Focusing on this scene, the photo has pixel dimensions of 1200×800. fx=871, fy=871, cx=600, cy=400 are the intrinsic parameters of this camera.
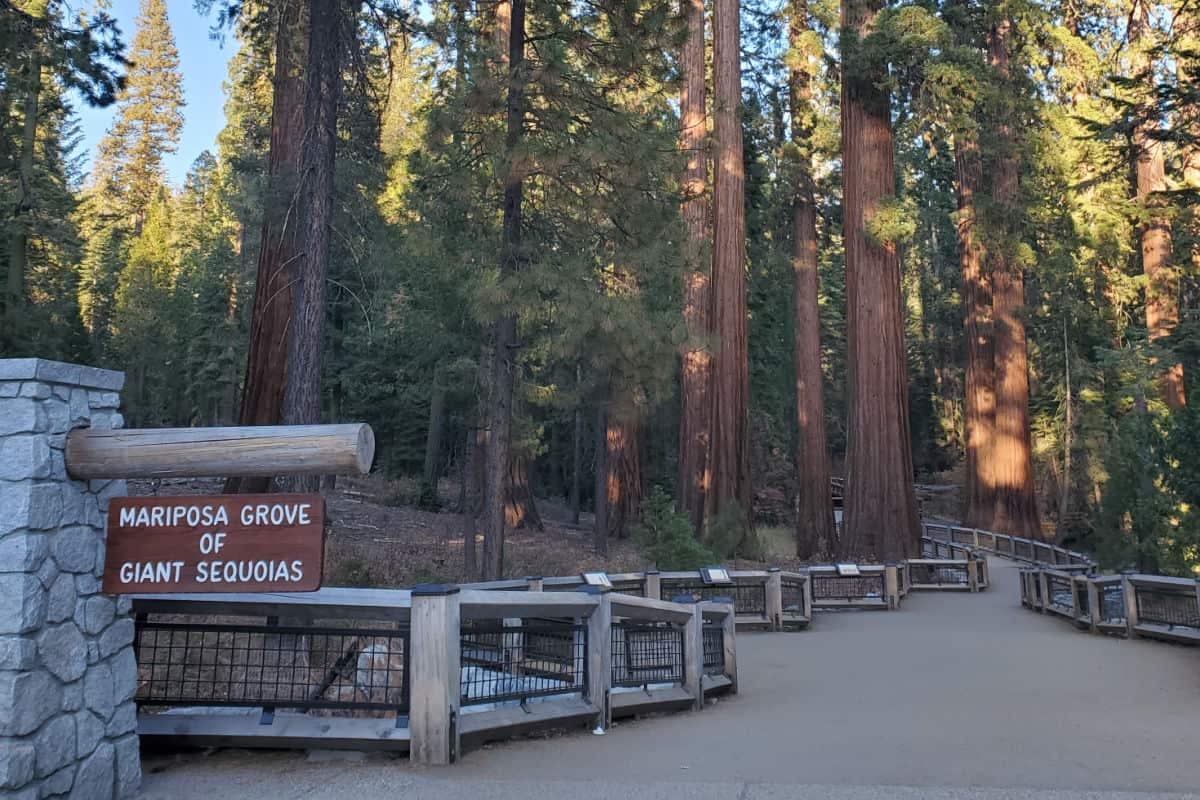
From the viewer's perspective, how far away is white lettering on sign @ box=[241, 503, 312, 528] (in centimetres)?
450

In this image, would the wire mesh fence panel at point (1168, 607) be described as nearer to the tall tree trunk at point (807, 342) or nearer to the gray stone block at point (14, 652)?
the tall tree trunk at point (807, 342)

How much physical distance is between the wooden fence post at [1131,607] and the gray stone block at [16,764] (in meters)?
13.1

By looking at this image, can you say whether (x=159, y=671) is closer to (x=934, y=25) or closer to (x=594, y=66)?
(x=594, y=66)

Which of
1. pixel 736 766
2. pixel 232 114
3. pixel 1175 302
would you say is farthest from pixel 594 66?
pixel 232 114

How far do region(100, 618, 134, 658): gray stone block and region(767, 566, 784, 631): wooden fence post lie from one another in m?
10.3

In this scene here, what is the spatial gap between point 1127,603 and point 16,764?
13.2 m

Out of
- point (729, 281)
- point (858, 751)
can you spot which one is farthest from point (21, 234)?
point (858, 751)

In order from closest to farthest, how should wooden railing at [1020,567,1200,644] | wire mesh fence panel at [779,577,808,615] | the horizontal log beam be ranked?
the horizontal log beam → wooden railing at [1020,567,1200,644] → wire mesh fence panel at [779,577,808,615]

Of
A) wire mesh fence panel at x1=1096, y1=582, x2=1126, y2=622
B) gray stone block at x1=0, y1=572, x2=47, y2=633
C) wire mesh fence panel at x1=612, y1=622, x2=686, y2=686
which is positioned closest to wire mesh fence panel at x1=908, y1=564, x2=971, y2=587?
wire mesh fence panel at x1=1096, y1=582, x2=1126, y2=622

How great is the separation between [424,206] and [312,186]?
2563 millimetres

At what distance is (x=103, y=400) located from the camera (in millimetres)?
4629

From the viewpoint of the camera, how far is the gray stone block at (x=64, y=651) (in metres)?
4.11

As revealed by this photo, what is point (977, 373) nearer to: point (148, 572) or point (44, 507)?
point (148, 572)

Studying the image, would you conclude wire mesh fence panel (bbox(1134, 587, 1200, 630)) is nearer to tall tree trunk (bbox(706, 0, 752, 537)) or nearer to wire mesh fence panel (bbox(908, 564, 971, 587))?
wire mesh fence panel (bbox(908, 564, 971, 587))
